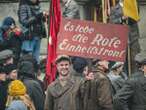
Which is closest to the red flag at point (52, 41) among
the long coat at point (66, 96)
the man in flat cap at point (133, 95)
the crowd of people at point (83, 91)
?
the crowd of people at point (83, 91)

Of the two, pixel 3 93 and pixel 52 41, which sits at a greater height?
pixel 52 41

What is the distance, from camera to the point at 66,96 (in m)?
14.2

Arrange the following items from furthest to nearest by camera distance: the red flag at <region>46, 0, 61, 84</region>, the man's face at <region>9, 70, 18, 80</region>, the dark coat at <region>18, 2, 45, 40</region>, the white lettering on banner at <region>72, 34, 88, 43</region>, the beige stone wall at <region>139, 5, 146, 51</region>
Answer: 1. the beige stone wall at <region>139, 5, 146, 51</region>
2. the dark coat at <region>18, 2, 45, 40</region>
3. the red flag at <region>46, 0, 61, 84</region>
4. the white lettering on banner at <region>72, 34, 88, 43</region>
5. the man's face at <region>9, 70, 18, 80</region>

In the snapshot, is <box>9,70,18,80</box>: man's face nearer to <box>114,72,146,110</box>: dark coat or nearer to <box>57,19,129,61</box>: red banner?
<box>57,19,129,61</box>: red banner

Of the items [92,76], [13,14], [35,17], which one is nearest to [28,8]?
[35,17]

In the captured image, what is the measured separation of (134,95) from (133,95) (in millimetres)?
14

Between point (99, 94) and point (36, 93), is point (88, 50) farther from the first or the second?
point (99, 94)

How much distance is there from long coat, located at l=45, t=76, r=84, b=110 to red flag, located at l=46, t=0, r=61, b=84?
2.12 metres

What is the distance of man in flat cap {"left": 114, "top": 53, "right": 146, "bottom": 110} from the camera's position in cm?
1407

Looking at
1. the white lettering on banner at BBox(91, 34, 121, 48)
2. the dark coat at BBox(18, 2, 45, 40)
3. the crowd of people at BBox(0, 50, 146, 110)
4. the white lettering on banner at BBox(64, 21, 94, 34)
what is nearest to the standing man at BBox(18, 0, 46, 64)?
the dark coat at BBox(18, 2, 45, 40)

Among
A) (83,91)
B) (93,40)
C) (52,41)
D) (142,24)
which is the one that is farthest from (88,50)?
(142,24)

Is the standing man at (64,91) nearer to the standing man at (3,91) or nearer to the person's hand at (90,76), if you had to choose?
the person's hand at (90,76)

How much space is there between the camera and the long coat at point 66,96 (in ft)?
46.3

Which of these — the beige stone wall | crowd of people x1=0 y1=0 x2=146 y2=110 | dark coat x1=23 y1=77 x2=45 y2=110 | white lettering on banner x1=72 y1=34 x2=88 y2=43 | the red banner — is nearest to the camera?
crowd of people x1=0 y1=0 x2=146 y2=110
